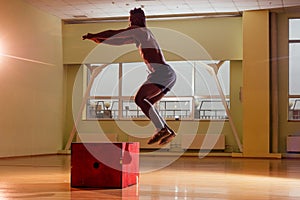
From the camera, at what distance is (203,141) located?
11961 mm

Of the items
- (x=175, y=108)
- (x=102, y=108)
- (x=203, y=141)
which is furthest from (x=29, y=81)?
(x=203, y=141)

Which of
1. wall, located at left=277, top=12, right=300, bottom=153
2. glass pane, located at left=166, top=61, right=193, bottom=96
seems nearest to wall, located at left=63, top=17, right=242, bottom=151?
glass pane, located at left=166, top=61, right=193, bottom=96

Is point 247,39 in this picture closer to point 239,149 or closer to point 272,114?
point 272,114

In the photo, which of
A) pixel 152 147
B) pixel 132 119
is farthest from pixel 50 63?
pixel 152 147

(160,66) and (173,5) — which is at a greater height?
(173,5)

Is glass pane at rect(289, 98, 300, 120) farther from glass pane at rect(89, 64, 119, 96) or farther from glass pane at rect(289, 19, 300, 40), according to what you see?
glass pane at rect(89, 64, 119, 96)

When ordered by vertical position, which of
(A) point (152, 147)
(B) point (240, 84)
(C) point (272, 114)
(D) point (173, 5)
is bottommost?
(A) point (152, 147)

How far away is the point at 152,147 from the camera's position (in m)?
12.3

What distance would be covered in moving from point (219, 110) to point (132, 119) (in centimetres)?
233

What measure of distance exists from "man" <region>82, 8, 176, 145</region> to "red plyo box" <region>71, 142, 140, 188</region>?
0.55 metres

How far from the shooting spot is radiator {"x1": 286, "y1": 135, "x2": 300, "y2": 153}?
11133mm

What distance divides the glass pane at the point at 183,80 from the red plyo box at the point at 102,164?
7.69 metres

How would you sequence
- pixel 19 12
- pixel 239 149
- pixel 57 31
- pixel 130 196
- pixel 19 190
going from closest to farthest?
1. pixel 130 196
2. pixel 19 190
3. pixel 19 12
4. pixel 239 149
5. pixel 57 31

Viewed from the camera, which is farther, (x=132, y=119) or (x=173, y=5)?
(x=132, y=119)
